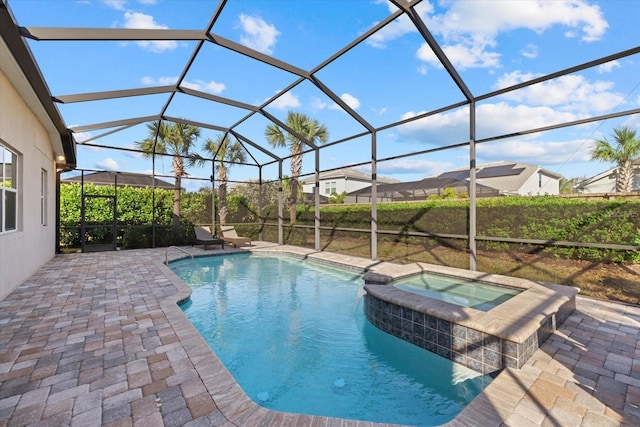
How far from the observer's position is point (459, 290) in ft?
19.7

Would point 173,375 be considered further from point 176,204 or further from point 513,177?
point 513,177

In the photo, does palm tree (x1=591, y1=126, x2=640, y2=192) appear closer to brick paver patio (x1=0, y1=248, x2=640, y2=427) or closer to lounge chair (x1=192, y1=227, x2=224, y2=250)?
brick paver patio (x1=0, y1=248, x2=640, y2=427)

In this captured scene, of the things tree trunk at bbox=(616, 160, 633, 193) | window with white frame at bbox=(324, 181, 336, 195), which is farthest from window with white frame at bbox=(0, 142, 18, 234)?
window with white frame at bbox=(324, 181, 336, 195)

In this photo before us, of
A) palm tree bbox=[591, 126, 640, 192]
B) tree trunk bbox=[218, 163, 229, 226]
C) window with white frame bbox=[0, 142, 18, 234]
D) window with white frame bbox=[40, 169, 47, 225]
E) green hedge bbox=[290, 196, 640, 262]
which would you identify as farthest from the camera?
tree trunk bbox=[218, 163, 229, 226]

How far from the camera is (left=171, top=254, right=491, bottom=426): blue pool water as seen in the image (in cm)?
289

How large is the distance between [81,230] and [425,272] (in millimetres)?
11728

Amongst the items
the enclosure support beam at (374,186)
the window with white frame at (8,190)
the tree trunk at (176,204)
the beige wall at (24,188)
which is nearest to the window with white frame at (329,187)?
the tree trunk at (176,204)

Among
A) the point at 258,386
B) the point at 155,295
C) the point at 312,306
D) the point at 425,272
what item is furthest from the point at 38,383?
the point at 425,272

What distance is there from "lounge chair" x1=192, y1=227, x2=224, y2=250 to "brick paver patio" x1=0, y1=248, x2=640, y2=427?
673cm

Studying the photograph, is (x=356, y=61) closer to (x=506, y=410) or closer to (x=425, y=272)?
(x=425, y=272)

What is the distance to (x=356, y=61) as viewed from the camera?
6.82 m

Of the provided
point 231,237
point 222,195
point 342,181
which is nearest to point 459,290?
point 231,237

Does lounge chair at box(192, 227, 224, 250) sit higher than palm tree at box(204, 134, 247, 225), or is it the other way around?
palm tree at box(204, 134, 247, 225)

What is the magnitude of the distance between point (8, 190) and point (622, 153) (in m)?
12.5
